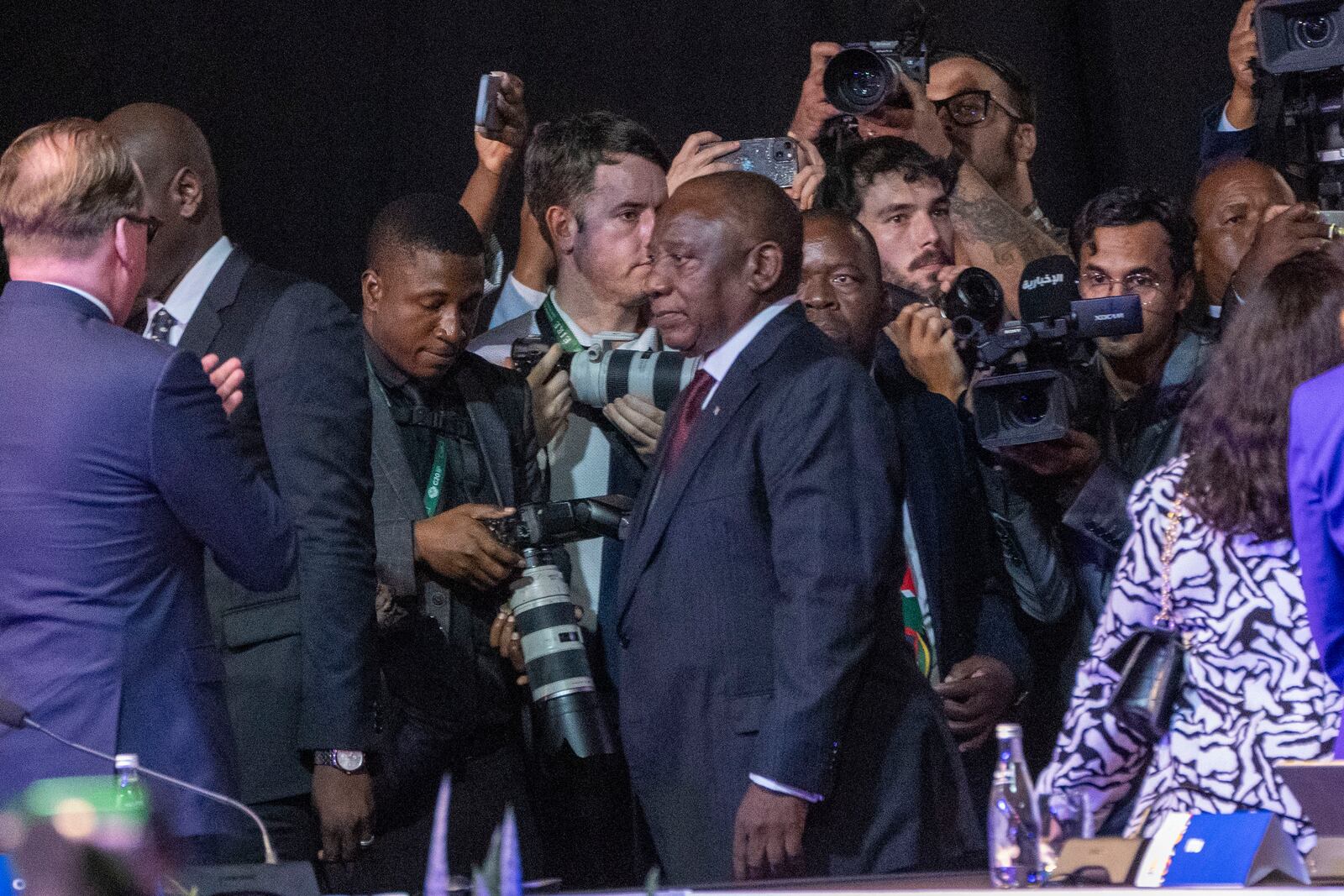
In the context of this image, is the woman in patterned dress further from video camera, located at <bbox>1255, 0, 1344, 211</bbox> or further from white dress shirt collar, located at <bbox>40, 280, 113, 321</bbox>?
white dress shirt collar, located at <bbox>40, 280, 113, 321</bbox>

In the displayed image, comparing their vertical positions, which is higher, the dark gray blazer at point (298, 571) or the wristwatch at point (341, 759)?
the dark gray blazer at point (298, 571)


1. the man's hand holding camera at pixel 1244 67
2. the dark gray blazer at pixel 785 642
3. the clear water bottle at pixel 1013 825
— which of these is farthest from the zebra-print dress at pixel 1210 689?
the man's hand holding camera at pixel 1244 67

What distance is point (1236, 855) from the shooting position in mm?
1809

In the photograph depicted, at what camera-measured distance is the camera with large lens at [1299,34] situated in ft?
11.4

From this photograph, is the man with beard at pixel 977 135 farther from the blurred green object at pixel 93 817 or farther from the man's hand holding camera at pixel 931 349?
the blurred green object at pixel 93 817

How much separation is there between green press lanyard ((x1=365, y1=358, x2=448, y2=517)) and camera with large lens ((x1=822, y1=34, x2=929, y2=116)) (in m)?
1.23

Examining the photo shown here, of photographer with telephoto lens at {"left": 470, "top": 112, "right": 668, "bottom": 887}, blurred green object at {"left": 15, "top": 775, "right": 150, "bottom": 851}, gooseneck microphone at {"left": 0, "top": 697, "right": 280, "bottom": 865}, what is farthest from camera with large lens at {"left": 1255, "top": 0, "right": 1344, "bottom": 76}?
blurred green object at {"left": 15, "top": 775, "right": 150, "bottom": 851}

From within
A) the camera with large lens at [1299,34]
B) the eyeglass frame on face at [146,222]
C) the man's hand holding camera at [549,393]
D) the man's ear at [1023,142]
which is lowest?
the man's hand holding camera at [549,393]

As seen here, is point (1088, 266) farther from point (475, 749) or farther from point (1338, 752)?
point (1338, 752)

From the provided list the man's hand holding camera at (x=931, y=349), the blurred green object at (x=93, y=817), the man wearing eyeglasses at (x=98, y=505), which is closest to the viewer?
the blurred green object at (x=93, y=817)

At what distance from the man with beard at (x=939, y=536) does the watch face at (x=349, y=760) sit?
0.99 meters

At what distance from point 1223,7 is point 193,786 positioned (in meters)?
3.83

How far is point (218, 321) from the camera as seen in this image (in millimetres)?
2787

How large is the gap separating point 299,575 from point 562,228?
1124mm
